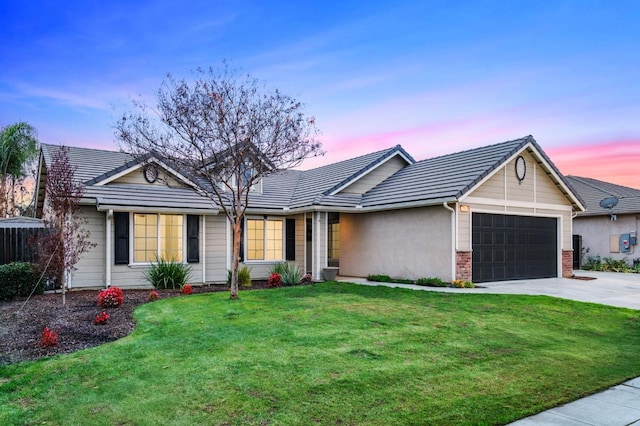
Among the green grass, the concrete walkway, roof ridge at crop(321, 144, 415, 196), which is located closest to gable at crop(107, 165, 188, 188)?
roof ridge at crop(321, 144, 415, 196)

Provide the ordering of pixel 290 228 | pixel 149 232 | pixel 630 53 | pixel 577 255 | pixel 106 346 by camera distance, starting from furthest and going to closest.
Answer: pixel 577 255, pixel 290 228, pixel 149 232, pixel 630 53, pixel 106 346

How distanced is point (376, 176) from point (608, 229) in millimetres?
12922

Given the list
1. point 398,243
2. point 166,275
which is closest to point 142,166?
point 166,275

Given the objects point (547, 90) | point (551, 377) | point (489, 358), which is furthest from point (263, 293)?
point (547, 90)

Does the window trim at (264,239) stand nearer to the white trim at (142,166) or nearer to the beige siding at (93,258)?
the white trim at (142,166)

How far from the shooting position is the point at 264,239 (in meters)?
17.8

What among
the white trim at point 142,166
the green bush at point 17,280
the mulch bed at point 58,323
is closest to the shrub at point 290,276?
the mulch bed at point 58,323

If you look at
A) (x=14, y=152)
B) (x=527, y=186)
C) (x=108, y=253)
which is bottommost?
(x=108, y=253)

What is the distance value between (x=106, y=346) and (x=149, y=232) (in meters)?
8.53

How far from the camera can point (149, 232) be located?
15.0 meters

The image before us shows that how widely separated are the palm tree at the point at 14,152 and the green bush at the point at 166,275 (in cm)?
2142

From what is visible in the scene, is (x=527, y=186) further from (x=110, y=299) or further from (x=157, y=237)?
(x=110, y=299)

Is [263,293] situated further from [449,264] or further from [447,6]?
[447,6]

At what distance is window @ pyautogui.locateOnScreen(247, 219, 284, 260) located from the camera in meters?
17.5
